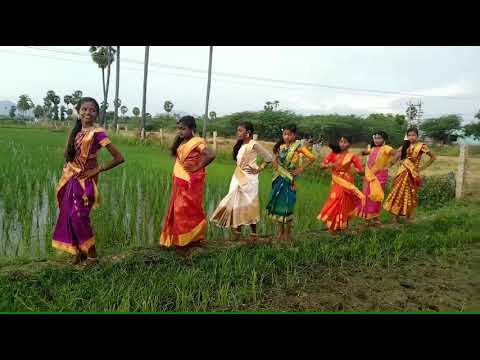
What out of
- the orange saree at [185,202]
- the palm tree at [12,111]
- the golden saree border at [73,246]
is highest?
the palm tree at [12,111]

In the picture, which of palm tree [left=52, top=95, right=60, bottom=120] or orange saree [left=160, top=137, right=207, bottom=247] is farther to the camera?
orange saree [left=160, top=137, right=207, bottom=247]

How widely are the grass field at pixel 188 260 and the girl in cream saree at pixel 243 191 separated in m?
0.29

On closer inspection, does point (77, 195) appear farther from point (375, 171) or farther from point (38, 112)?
point (375, 171)

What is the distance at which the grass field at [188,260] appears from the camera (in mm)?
2707

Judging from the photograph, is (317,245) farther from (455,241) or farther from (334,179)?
(455,241)

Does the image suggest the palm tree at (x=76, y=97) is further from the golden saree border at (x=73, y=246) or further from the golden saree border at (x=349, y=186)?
the golden saree border at (x=349, y=186)

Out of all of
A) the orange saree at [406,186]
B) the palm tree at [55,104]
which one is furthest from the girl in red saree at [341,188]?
the palm tree at [55,104]

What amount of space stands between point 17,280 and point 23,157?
6.76 ft

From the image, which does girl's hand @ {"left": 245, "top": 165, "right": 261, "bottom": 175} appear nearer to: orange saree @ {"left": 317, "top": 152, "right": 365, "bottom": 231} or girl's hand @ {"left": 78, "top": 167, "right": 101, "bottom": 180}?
orange saree @ {"left": 317, "top": 152, "right": 365, "bottom": 231}

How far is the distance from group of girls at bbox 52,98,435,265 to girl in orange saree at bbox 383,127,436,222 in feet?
0.05

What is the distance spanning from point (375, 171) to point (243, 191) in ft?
7.55

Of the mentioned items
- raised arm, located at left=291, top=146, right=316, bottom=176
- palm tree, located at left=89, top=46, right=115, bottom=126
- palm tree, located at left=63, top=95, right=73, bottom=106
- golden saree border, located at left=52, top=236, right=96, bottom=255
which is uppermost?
palm tree, located at left=89, top=46, right=115, bottom=126

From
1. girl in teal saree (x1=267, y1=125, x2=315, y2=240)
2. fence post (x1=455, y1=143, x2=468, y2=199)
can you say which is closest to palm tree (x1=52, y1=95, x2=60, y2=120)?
girl in teal saree (x1=267, y1=125, x2=315, y2=240)

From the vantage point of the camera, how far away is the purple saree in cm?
287
